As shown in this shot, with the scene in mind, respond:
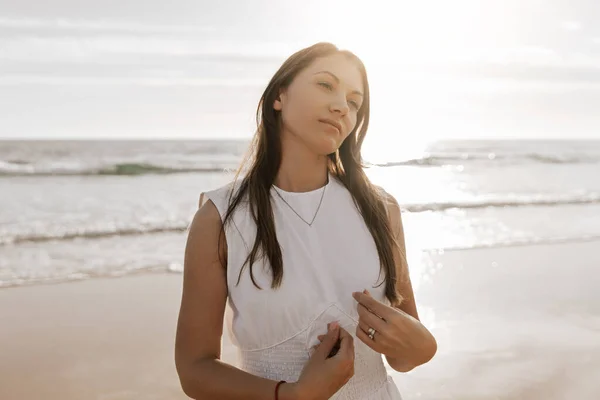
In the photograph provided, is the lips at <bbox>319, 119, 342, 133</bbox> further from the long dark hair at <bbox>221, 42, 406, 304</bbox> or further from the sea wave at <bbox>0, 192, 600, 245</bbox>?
the sea wave at <bbox>0, 192, 600, 245</bbox>

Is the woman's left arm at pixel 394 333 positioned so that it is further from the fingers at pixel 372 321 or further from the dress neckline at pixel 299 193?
the dress neckline at pixel 299 193

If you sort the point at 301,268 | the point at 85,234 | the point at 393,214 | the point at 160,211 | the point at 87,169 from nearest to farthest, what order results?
the point at 301,268 → the point at 393,214 → the point at 85,234 → the point at 160,211 → the point at 87,169

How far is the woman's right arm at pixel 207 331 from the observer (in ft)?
6.47

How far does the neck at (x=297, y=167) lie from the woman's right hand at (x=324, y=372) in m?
0.59

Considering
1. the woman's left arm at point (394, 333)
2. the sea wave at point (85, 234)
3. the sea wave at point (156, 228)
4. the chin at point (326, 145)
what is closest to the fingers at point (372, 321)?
the woman's left arm at point (394, 333)

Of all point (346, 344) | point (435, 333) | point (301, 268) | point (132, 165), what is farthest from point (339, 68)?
point (132, 165)

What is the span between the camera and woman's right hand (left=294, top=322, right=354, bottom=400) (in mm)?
1889

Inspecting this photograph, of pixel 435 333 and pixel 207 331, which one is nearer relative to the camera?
pixel 207 331

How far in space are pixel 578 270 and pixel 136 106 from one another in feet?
165

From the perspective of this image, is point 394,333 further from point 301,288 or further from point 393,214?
point 393,214

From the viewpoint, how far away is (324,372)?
1896 millimetres

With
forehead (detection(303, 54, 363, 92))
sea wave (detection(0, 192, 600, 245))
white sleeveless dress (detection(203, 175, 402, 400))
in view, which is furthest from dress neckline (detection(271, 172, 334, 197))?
sea wave (detection(0, 192, 600, 245))

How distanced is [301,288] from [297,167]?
0.45 metres

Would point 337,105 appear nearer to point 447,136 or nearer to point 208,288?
point 208,288
